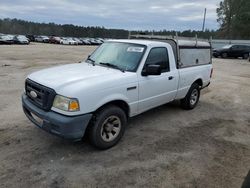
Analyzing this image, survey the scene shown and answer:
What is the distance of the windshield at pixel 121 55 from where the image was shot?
4.75 m

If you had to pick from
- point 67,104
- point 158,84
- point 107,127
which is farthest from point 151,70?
point 67,104

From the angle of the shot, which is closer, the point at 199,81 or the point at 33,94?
the point at 33,94

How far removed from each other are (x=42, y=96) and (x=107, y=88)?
3.32 ft

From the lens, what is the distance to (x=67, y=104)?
365cm

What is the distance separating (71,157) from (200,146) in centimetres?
228

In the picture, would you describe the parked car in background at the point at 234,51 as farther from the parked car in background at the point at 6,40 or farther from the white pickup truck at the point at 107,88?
the parked car in background at the point at 6,40

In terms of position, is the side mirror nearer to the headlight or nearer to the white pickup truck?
the white pickup truck

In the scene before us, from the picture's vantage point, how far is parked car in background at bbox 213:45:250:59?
89.8ft

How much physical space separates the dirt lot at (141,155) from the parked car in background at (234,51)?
23210 mm

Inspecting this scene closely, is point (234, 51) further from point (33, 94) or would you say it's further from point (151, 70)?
point (33, 94)

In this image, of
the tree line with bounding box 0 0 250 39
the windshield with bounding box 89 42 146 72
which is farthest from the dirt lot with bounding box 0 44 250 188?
the tree line with bounding box 0 0 250 39

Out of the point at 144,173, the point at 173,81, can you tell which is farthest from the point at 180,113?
the point at 144,173

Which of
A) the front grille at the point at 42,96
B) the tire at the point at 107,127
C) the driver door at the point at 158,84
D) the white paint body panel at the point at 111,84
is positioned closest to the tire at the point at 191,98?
the white paint body panel at the point at 111,84

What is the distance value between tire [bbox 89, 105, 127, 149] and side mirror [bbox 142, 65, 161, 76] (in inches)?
34.2
